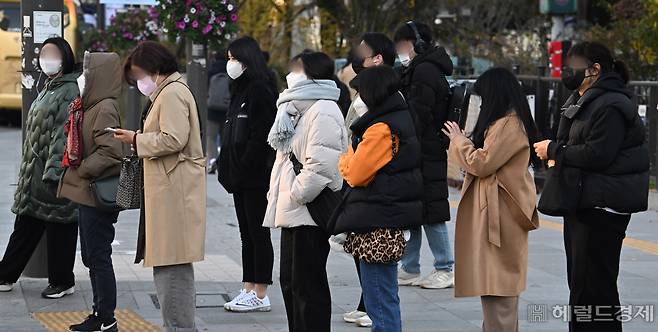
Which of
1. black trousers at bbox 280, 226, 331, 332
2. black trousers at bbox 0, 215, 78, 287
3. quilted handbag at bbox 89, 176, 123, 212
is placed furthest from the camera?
black trousers at bbox 0, 215, 78, 287

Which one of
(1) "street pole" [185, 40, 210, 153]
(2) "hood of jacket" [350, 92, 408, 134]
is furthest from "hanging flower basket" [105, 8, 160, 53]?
(2) "hood of jacket" [350, 92, 408, 134]

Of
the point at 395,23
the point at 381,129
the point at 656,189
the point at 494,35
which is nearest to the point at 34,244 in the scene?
the point at 381,129

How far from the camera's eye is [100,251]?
7410 millimetres

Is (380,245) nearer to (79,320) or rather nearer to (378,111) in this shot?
(378,111)

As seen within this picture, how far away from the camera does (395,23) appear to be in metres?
28.1

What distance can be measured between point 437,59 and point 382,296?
8.70 ft

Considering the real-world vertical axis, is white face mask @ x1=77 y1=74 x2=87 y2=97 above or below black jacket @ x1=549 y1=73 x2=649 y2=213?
above

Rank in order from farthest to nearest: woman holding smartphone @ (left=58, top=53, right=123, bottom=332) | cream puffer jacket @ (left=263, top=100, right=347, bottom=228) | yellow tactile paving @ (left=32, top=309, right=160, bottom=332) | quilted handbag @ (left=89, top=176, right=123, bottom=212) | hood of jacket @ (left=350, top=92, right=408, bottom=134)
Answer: yellow tactile paving @ (left=32, top=309, right=160, bottom=332), woman holding smartphone @ (left=58, top=53, right=123, bottom=332), quilted handbag @ (left=89, top=176, right=123, bottom=212), cream puffer jacket @ (left=263, top=100, right=347, bottom=228), hood of jacket @ (left=350, top=92, right=408, bottom=134)

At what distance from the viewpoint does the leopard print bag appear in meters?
6.41

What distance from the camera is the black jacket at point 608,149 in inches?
256

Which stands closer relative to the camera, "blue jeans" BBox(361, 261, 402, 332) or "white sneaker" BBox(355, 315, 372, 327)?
"blue jeans" BBox(361, 261, 402, 332)

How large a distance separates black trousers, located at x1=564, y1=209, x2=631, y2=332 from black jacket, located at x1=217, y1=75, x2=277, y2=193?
2.12 metres

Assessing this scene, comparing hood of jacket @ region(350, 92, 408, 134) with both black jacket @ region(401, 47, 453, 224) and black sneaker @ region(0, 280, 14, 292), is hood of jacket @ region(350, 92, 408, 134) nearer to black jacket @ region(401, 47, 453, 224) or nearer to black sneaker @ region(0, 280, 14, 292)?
black jacket @ region(401, 47, 453, 224)

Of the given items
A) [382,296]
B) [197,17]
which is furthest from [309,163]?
[197,17]
